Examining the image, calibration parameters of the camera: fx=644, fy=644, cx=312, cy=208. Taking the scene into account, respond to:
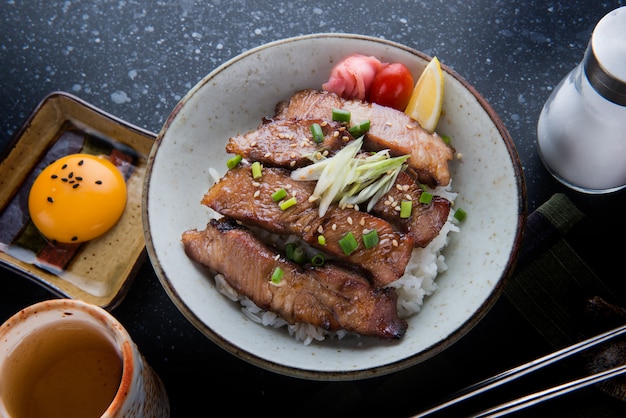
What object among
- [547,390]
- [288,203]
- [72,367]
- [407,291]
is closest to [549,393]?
[547,390]

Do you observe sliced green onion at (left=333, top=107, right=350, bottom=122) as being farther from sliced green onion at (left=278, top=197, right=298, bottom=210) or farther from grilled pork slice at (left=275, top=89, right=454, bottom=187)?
sliced green onion at (left=278, top=197, right=298, bottom=210)

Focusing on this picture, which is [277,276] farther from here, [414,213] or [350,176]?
[414,213]

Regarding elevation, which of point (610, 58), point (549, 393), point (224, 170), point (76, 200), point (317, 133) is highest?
point (610, 58)

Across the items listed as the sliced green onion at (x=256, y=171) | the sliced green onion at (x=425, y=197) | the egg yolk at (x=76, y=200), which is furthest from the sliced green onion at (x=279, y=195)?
the egg yolk at (x=76, y=200)

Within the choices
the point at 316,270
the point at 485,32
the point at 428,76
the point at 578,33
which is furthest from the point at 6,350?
the point at 578,33

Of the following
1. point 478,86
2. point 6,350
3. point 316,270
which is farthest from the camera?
point 478,86

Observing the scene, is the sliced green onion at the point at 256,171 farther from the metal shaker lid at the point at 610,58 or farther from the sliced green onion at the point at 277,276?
the metal shaker lid at the point at 610,58

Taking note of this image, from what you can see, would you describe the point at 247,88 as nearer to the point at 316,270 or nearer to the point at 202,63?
the point at 202,63
